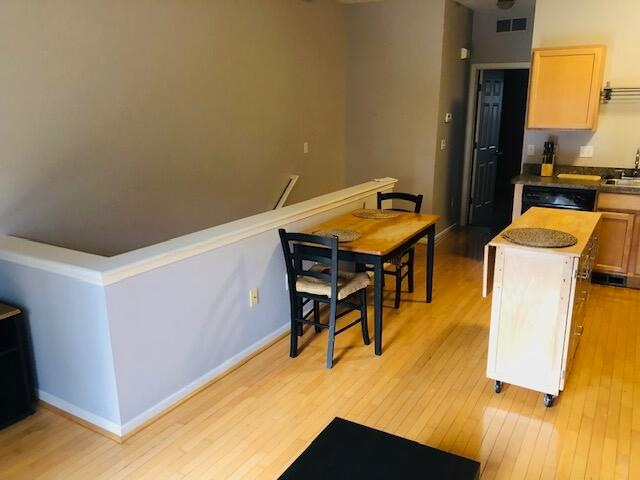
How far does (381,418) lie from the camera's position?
260 cm

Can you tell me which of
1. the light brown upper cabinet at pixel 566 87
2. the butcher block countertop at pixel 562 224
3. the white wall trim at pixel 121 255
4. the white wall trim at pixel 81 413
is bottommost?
the white wall trim at pixel 81 413

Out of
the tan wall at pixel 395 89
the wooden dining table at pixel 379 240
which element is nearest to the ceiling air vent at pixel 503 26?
the tan wall at pixel 395 89

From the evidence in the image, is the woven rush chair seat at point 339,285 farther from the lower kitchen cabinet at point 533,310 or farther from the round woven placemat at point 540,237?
the round woven placemat at point 540,237

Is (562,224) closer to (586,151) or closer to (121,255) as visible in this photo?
(586,151)

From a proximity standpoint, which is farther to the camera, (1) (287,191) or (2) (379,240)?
(1) (287,191)

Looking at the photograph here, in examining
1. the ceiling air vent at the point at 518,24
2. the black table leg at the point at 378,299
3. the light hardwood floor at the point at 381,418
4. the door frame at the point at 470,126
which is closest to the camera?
the light hardwood floor at the point at 381,418

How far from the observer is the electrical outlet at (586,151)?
15.6 ft

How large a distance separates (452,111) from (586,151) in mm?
1649

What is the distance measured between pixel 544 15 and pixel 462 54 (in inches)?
50.7

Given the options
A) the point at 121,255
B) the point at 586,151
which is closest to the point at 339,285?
the point at 121,255

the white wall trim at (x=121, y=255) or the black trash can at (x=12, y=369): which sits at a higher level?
the white wall trim at (x=121, y=255)

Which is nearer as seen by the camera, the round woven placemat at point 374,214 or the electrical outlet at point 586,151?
the round woven placemat at point 374,214

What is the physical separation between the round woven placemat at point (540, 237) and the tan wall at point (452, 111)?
3.01 meters

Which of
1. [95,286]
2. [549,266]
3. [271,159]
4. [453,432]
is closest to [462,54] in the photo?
[271,159]
